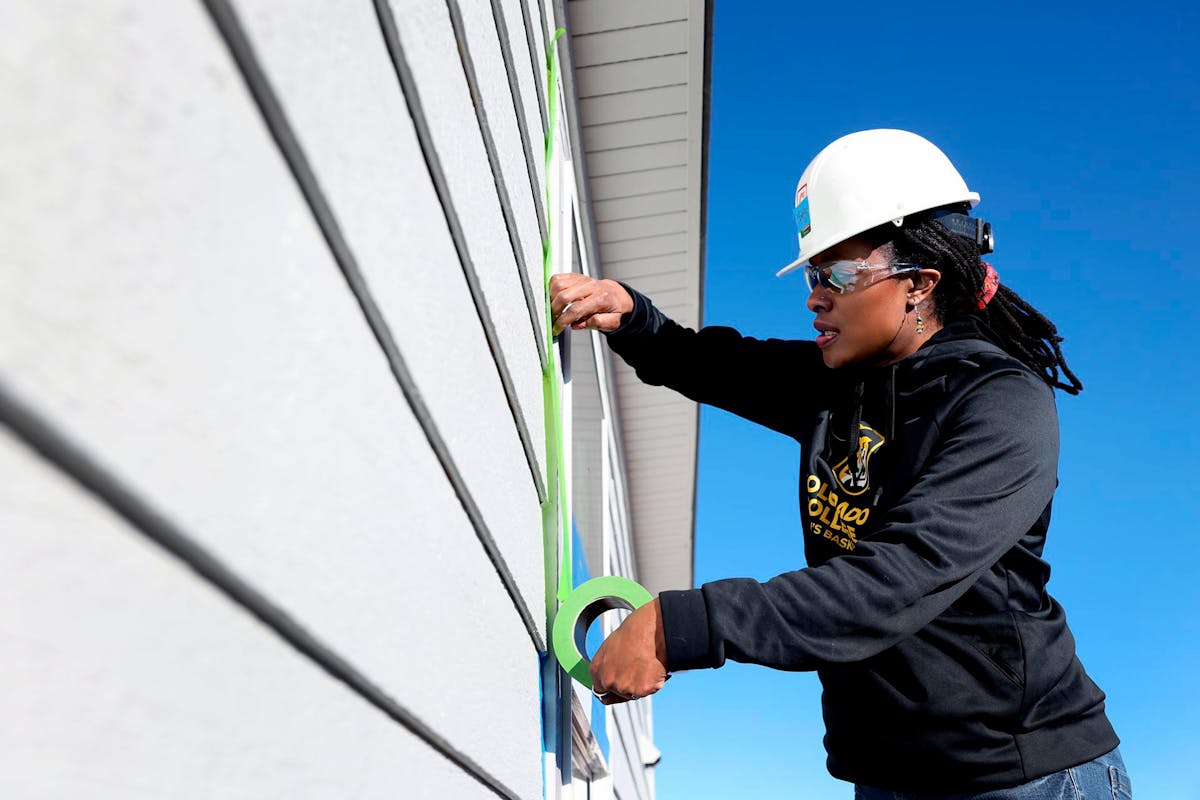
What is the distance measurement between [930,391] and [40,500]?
195 centimetres

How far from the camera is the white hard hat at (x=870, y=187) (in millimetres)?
2387

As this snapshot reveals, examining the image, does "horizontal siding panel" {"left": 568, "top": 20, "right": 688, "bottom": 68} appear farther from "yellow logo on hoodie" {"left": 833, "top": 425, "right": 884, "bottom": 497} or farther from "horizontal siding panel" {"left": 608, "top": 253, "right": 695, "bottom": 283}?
"yellow logo on hoodie" {"left": 833, "top": 425, "right": 884, "bottom": 497}

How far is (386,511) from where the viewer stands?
815 mm

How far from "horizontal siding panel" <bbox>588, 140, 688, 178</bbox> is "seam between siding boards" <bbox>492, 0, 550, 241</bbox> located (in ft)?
5.61

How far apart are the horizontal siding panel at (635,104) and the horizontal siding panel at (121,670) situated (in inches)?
131

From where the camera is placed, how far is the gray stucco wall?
15.7 inches

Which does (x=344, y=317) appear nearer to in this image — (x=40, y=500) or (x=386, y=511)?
(x=386, y=511)

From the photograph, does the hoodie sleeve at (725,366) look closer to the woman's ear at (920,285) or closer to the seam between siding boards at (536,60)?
the woman's ear at (920,285)

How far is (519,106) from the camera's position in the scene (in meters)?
1.79

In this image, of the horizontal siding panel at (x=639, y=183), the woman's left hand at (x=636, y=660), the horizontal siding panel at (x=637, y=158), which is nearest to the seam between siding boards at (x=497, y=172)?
the woman's left hand at (x=636, y=660)

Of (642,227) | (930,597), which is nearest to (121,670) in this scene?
(930,597)

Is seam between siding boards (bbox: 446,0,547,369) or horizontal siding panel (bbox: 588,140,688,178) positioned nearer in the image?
seam between siding boards (bbox: 446,0,547,369)

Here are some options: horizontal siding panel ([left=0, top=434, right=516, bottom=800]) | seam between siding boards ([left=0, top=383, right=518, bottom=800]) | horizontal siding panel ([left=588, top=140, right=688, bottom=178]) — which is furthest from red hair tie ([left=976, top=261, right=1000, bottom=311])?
horizontal siding panel ([left=0, top=434, right=516, bottom=800])

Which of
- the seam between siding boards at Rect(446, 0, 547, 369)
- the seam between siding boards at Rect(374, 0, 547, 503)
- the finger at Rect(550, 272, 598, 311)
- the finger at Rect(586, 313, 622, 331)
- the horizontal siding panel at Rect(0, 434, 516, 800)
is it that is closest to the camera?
the horizontal siding panel at Rect(0, 434, 516, 800)
